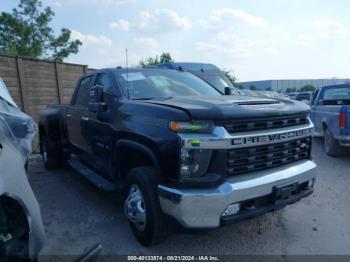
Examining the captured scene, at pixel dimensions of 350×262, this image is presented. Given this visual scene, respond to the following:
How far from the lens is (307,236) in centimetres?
362

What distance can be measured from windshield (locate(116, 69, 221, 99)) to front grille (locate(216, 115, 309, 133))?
1.32m

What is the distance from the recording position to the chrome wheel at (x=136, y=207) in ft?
10.7

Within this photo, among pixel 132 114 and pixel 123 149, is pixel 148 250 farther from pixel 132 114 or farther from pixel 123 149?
pixel 132 114

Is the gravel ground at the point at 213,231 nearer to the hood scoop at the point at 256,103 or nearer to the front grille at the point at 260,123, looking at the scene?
the front grille at the point at 260,123

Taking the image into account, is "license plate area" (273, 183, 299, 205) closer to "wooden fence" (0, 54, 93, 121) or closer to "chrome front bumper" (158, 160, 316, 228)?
"chrome front bumper" (158, 160, 316, 228)

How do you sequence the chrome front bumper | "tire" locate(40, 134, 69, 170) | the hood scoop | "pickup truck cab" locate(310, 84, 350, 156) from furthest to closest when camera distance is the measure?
"pickup truck cab" locate(310, 84, 350, 156)
"tire" locate(40, 134, 69, 170)
the hood scoop
the chrome front bumper

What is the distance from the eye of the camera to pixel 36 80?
873 cm

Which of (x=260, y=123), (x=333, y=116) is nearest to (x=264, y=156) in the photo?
(x=260, y=123)

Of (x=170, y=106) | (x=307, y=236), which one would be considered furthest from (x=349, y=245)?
(x=170, y=106)

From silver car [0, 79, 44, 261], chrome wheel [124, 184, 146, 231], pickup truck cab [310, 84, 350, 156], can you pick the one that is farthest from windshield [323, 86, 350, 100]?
silver car [0, 79, 44, 261]

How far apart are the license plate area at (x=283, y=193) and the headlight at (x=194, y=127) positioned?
0.92 metres

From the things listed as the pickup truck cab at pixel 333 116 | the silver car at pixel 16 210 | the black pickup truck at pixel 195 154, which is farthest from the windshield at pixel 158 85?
the pickup truck cab at pixel 333 116

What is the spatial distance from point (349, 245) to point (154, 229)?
2.13 meters

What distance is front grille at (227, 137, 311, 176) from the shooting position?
9.41ft
